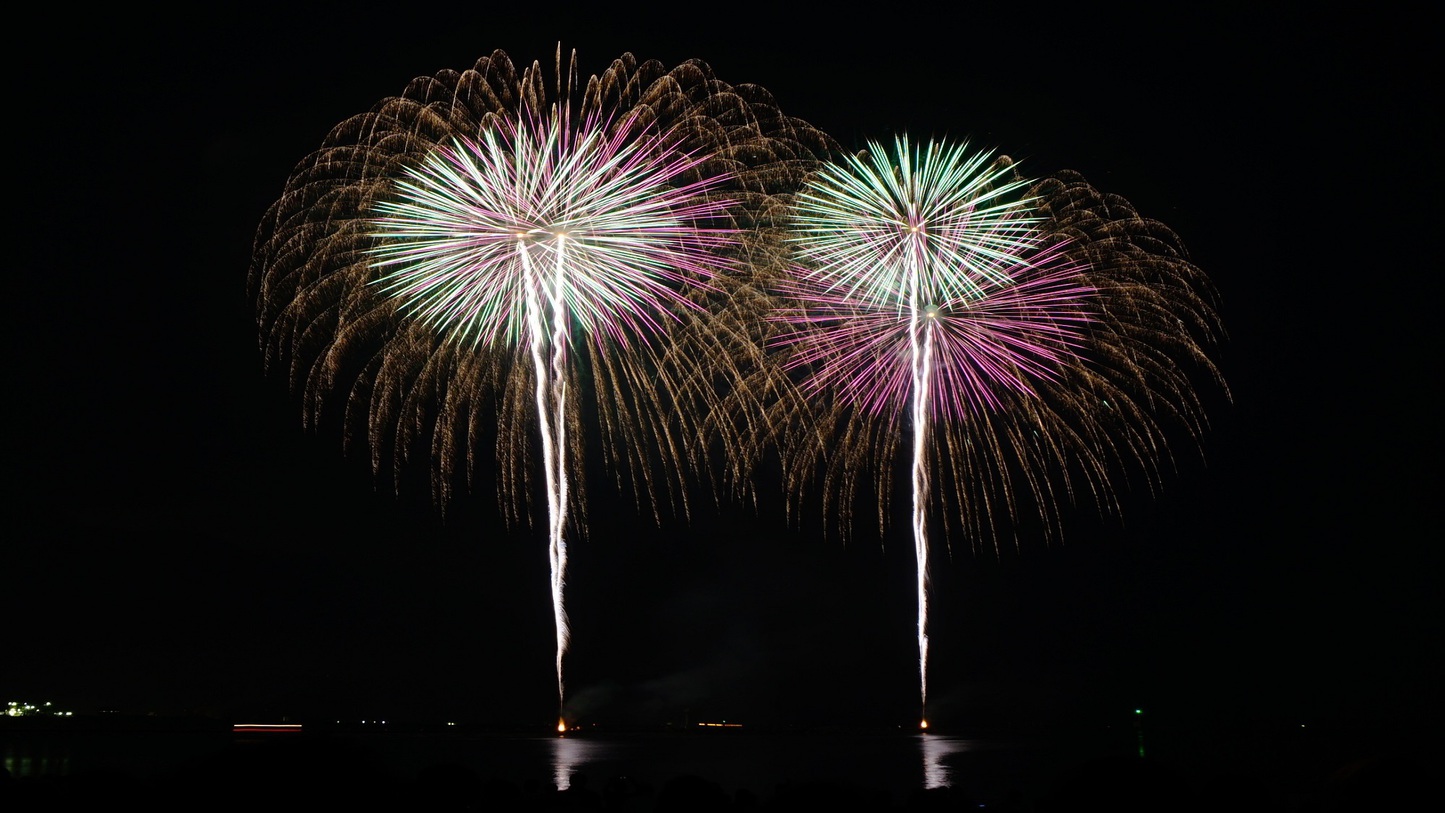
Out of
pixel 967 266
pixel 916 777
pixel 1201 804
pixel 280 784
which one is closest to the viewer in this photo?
pixel 280 784

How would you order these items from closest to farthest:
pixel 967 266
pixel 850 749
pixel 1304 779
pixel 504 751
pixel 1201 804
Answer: pixel 1201 804 → pixel 967 266 → pixel 1304 779 → pixel 504 751 → pixel 850 749

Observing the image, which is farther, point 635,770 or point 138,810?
point 635,770

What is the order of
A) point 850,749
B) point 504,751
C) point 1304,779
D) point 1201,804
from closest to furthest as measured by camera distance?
point 1201,804, point 1304,779, point 504,751, point 850,749

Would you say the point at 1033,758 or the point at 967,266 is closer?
the point at 967,266

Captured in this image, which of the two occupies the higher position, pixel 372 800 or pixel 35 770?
pixel 372 800

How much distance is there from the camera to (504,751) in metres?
82.7

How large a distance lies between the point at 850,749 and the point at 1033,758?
14.1 metres

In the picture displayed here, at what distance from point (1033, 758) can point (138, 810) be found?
87973mm

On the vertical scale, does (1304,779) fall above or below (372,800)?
below

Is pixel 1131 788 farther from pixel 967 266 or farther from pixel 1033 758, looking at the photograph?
pixel 1033 758

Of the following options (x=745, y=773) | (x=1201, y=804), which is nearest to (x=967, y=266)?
(x=1201, y=804)

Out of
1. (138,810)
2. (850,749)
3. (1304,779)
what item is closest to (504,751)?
(850,749)

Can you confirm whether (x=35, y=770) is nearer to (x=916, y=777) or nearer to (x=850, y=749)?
(x=916, y=777)

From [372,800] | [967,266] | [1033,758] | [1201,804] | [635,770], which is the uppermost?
[967,266]
